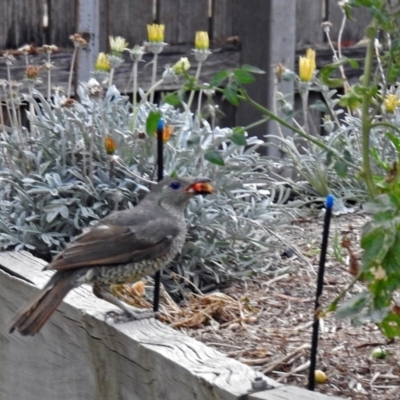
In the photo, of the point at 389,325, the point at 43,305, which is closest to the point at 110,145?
the point at 43,305

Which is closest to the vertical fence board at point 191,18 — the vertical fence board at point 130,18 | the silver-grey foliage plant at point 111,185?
the vertical fence board at point 130,18

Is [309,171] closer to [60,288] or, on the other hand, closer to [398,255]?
[60,288]

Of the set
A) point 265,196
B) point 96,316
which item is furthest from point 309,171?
point 96,316

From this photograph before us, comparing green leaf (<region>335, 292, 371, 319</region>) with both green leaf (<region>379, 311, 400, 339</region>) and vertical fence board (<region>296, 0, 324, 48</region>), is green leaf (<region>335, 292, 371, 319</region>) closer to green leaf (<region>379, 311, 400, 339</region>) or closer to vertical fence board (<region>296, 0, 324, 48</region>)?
green leaf (<region>379, 311, 400, 339</region>)

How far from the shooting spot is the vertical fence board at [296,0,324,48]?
706 centimetres

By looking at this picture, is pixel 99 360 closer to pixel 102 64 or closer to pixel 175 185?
pixel 175 185

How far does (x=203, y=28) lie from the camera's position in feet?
22.1

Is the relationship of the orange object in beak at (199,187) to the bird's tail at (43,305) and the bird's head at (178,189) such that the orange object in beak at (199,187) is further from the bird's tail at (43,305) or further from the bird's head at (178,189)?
the bird's tail at (43,305)

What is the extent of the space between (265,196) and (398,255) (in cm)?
224

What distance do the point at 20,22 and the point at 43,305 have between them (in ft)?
10.8

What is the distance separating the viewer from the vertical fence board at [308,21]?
7059 millimetres

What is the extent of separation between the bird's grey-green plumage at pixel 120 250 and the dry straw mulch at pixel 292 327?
0.31m

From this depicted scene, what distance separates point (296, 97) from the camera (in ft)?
22.9

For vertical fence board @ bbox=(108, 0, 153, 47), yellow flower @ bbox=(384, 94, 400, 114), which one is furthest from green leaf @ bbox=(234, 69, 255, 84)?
vertical fence board @ bbox=(108, 0, 153, 47)
